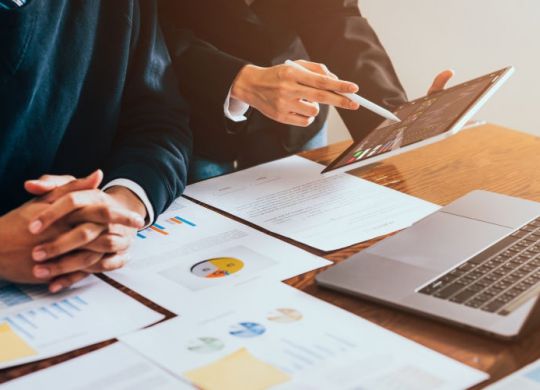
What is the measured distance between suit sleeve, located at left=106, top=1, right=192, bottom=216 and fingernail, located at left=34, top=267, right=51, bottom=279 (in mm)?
263

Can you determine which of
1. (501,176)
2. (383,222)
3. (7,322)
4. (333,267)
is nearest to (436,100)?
(501,176)

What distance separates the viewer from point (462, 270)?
929 mm

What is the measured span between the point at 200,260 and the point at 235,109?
1.73 ft

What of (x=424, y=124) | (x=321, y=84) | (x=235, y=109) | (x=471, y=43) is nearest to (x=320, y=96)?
(x=321, y=84)

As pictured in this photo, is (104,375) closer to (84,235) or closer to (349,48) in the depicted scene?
(84,235)

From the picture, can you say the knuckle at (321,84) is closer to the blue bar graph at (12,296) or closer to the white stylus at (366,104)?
the white stylus at (366,104)

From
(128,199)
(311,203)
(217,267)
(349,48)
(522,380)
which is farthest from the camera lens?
(349,48)

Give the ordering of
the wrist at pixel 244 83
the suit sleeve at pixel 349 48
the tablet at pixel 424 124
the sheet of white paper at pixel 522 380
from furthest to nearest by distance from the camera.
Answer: the suit sleeve at pixel 349 48 < the wrist at pixel 244 83 < the tablet at pixel 424 124 < the sheet of white paper at pixel 522 380

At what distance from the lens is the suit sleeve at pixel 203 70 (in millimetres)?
1433

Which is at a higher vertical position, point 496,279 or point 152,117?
point 152,117

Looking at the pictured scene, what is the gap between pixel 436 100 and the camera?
1.35 metres

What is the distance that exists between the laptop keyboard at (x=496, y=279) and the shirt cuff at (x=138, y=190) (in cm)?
41

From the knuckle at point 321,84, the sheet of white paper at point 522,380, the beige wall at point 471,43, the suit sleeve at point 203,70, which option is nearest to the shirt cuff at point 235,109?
the suit sleeve at point 203,70

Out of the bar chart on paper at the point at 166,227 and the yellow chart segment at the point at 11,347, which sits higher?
the bar chart on paper at the point at 166,227
